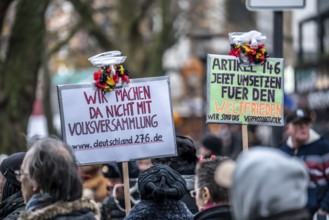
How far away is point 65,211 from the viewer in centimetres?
516

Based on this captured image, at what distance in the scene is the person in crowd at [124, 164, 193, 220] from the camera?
6867 mm

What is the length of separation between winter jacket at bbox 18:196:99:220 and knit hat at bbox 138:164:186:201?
164 centimetres

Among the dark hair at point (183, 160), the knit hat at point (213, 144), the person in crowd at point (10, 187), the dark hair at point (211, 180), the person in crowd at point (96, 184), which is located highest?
the dark hair at point (211, 180)

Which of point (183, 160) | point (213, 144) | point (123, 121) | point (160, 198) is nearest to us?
point (160, 198)

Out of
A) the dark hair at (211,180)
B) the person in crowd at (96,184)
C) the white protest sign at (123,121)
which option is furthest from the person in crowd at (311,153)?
the person in crowd at (96,184)

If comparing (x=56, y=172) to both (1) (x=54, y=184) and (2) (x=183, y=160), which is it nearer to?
(1) (x=54, y=184)

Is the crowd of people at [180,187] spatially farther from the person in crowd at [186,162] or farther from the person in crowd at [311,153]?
the person in crowd at [311,153]

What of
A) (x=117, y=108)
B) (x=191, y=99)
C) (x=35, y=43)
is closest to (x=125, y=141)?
(x=117, y=108)

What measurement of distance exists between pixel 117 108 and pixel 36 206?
316 centimetres

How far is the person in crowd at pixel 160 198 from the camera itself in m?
6.87

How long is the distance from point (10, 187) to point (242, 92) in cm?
204

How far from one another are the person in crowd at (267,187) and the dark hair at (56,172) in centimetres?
109

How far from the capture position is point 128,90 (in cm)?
839

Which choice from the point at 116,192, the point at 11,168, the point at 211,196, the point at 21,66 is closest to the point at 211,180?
the point at 211,196
